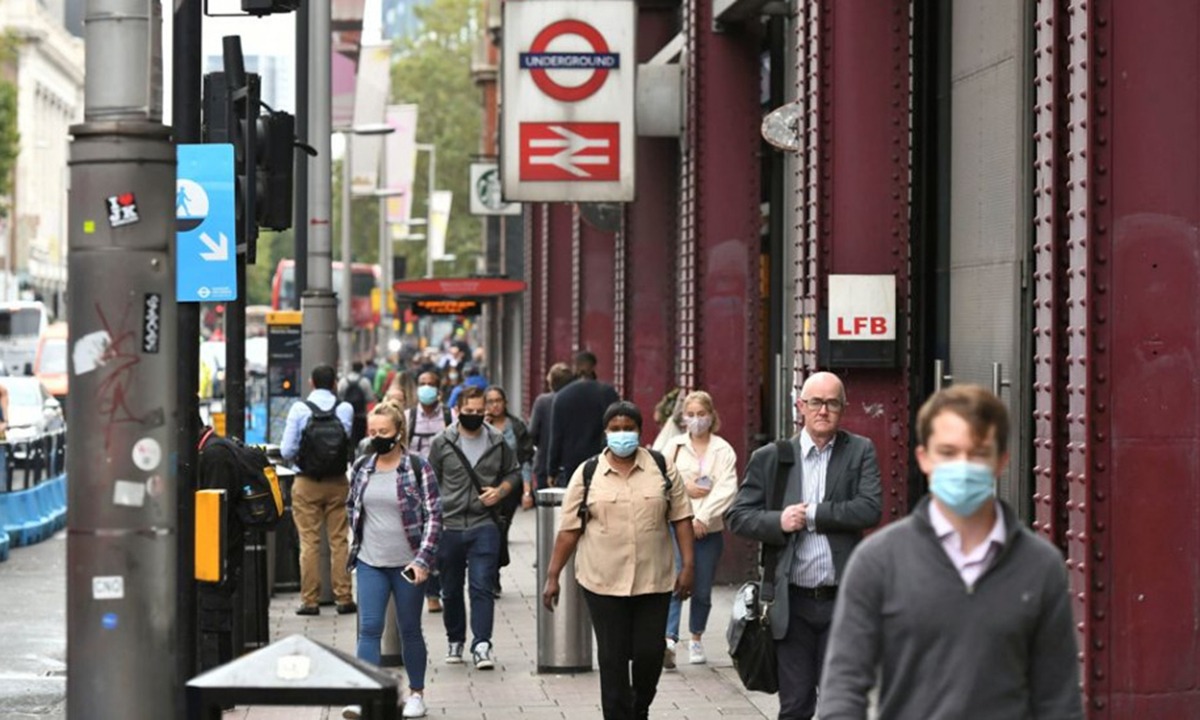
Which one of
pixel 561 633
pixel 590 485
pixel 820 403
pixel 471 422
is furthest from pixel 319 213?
pixel 820 403

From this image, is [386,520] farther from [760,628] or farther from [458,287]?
[458,287]

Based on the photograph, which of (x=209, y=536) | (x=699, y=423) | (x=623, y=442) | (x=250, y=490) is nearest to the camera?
(x=209, y=536)

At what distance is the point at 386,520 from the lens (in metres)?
12.4

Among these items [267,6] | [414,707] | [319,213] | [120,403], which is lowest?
[414,707]

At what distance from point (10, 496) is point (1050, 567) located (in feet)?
71.4

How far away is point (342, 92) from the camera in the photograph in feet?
109

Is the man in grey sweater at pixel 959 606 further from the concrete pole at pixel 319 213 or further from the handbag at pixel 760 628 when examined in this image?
the concrete pole at pixel 319 213

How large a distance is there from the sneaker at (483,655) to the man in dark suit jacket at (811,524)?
5.38m

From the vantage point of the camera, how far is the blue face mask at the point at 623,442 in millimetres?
10883

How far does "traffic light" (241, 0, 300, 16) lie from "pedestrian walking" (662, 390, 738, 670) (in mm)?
4786

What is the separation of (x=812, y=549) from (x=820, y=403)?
0.57 metres

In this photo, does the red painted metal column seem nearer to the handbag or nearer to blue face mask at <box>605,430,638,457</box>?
blue face mask at <box>605,430,638,457</box>

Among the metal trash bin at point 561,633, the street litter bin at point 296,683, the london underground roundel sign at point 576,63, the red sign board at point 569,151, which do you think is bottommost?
the metal trash bin at point 561,633

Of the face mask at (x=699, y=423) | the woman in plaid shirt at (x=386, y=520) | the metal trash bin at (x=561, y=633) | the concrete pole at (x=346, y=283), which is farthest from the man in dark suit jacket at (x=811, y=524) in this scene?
the concrete pole at (x=346, y=283)
